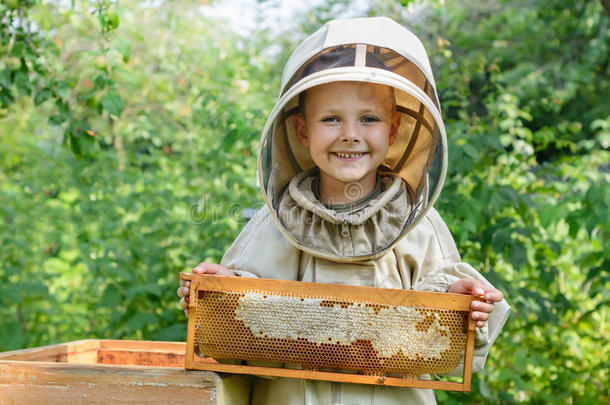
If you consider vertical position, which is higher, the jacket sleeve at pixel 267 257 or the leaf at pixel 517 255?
the leaf at pixel 517 255

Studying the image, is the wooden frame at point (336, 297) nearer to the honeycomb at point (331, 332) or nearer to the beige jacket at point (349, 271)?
the honeycomb at point (331, 332)

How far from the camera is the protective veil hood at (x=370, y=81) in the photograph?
1464 mm

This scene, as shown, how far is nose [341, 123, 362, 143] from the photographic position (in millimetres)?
1581

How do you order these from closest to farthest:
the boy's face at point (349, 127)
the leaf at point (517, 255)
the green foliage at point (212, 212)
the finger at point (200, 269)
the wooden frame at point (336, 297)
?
the wooden frame at point (336, 297)
the finger at point (200, 269)
the boy's face at point (349, 127)
the leaf at point (517, 255)
the green foliage at point (212, 212)

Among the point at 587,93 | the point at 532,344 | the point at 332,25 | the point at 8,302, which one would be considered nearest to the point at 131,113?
the point at 8,302

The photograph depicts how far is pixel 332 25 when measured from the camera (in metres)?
1.55

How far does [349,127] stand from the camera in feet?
5.21

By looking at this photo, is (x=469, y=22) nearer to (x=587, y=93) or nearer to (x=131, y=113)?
(x=587, y=93)

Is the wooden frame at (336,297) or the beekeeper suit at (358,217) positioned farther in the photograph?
the beekeeper suit at (358,217)

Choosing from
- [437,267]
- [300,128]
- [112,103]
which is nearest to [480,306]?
[437,267]

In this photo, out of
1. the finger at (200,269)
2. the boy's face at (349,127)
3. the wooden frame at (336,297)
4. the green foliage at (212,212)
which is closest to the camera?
the wooden frame at (336,297)

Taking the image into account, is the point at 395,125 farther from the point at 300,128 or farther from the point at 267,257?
the point at 267,257

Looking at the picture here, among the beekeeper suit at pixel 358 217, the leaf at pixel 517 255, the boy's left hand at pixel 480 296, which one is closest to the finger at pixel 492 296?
the boy's left hand at pixel 480 296

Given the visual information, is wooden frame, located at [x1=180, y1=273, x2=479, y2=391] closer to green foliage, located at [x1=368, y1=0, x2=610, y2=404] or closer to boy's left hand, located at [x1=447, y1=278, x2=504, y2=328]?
boy's left hand, located at [x1=447, y1=278, x2=504, y2=328]
